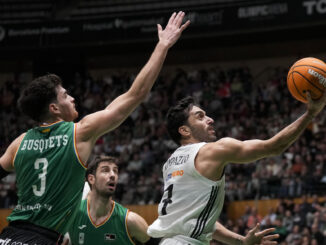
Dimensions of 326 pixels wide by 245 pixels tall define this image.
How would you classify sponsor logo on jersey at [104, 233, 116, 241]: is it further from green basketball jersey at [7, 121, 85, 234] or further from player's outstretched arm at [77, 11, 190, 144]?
player's outstretched arm at [77, 11, 190, 144]

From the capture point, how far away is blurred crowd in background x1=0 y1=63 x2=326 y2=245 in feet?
48.0

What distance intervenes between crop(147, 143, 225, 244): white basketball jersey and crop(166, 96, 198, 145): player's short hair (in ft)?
1.37

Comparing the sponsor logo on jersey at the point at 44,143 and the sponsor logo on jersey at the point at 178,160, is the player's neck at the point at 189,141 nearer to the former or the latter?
the sponsor logo on jersey at the point at 178,160

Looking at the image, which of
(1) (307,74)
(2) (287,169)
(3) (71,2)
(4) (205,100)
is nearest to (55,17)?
(3) (71,2)

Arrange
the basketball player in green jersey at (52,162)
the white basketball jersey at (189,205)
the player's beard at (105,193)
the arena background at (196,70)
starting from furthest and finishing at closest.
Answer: the arena background at (196,70), the player's beard at (105,193), the white basketball jersey at (189,205), the basketball player in green jersey at (52,162)

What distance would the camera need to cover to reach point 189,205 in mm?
5031

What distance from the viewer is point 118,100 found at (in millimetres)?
4508

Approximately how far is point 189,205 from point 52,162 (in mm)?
1246

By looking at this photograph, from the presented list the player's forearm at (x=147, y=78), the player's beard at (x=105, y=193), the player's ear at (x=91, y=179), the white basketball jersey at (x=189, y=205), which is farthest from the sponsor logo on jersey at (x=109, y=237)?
the player's forearm at (x=147, y=78)

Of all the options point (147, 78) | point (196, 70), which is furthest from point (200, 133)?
point (196, 70)

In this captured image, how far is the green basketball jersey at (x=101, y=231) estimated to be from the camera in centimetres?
680

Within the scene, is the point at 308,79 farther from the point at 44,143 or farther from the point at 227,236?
the point at 44,143

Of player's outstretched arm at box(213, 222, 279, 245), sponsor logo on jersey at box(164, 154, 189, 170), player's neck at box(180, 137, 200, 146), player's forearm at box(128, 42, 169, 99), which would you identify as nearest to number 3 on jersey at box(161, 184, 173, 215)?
sponsor logo on jersey at box(164, 154, 189, 170)

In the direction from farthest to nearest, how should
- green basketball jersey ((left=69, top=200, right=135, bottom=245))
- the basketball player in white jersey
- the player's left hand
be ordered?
green basketball jersey ((left=69, top=200, right=135, bottom=245)) < the player's left hand < the basketball player in white jersey
